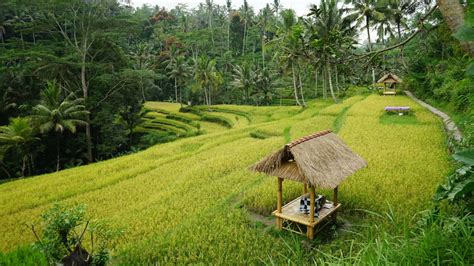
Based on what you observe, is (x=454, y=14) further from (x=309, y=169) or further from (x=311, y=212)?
(x=311, y=212)

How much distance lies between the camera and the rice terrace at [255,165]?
9.94 feet

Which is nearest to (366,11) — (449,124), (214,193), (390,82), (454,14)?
(390,82)

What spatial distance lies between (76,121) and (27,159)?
3487 millimetres

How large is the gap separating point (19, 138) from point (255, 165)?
1488cm

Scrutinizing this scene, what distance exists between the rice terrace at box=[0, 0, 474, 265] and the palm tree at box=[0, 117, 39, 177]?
0.08 meters

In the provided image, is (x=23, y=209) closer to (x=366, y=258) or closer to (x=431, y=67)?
(x=366, y=258)

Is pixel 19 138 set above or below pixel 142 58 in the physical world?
below

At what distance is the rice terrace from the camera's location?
3.03m

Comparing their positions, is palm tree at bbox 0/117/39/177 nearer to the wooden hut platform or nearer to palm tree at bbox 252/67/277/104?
the wooden hut platform

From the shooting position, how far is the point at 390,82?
81.9 ft

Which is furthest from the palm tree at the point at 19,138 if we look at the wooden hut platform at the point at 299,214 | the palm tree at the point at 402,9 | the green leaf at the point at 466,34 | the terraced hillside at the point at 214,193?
the green leaf at the point at 466,34

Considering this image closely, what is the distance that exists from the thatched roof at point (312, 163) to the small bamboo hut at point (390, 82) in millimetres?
17856

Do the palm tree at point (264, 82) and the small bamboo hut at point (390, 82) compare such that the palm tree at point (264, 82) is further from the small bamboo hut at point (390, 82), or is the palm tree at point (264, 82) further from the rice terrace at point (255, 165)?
the small bamboo hut at point (390, 82)

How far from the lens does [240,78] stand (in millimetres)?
37000
